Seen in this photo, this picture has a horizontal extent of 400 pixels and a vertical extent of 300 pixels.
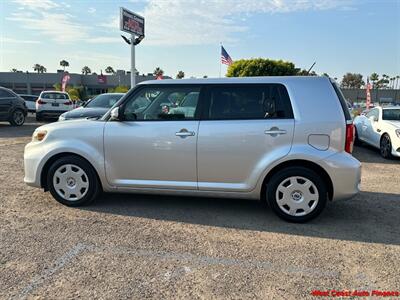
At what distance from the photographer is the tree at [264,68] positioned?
32.1m

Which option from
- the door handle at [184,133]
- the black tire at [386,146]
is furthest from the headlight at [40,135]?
the black tire at [386,146]

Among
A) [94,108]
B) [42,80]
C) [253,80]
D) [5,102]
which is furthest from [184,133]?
[42,80]

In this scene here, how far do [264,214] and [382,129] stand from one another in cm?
649

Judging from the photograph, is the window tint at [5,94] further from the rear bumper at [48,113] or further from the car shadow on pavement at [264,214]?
the car shadow on pavement at [264,214]

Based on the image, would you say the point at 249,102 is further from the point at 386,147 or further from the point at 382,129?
the point at 382,129

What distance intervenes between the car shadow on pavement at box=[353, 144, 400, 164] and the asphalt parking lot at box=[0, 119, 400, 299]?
3.90 m

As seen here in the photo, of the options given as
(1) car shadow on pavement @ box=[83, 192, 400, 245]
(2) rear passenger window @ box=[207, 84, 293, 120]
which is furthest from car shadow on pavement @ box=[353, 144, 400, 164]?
(2) rear passenger window @ box=[207, 84, 293, 120]

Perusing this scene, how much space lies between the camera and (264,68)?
32250mm

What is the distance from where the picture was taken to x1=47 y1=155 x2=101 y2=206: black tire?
5.05m

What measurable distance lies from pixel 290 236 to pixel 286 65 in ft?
99.7

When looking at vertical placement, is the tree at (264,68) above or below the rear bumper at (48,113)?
above

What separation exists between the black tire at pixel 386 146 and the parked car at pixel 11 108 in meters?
13.9

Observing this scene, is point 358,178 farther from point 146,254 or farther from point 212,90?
point 146,254

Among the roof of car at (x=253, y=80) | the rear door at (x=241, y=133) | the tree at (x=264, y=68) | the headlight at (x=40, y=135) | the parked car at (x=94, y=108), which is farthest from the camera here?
the tree at (x=264, y=68)
